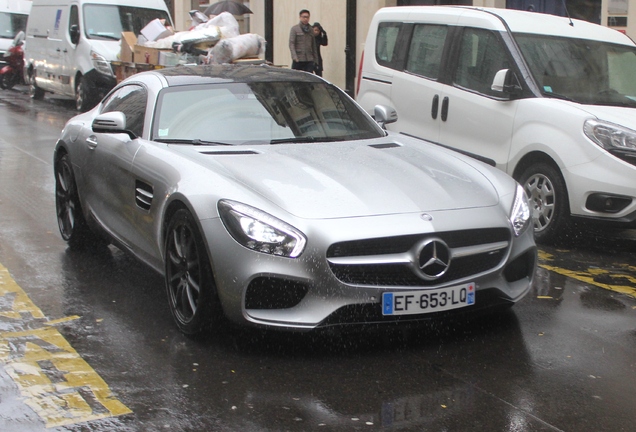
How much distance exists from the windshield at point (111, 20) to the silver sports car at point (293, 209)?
1336 cm

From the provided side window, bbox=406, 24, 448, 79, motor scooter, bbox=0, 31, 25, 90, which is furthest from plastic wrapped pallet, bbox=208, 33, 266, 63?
motor scooter, bbox=0, 31, 25, 90

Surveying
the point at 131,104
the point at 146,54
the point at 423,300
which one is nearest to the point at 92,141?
the point at 131,104

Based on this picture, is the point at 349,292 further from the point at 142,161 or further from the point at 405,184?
the point at 142,161

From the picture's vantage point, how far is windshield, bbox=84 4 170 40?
19344 millimetres

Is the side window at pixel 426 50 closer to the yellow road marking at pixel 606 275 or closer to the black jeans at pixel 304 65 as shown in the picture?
the yellow road marking at pixel 606 275

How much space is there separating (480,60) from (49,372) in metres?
5.53

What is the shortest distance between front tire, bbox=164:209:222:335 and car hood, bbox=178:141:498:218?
36 cm

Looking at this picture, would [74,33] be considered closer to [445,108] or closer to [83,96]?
[83,96]

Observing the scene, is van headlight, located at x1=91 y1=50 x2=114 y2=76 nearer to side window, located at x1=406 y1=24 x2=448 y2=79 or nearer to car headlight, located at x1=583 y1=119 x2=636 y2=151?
side window, located at x1=406 y1=24 x2=448 y2=79

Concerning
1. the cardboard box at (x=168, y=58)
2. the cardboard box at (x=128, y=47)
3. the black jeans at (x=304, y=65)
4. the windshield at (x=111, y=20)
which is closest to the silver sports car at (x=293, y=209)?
the cardboard box at (x=168, y=58)

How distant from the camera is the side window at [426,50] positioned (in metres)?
9.41

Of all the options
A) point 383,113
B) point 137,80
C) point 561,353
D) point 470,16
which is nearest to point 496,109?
point 470,16

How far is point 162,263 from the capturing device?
5.46m

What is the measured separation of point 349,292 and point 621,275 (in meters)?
2.91
